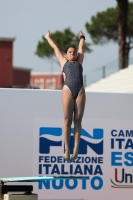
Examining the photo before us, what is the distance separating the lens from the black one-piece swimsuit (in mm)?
10359

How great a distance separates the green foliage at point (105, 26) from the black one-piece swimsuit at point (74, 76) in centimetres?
4036

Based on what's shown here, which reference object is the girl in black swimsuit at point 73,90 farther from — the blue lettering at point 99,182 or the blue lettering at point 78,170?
Result: the blue lettering at point 99,182

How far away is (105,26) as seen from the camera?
52.1 metres

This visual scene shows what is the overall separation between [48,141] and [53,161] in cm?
40

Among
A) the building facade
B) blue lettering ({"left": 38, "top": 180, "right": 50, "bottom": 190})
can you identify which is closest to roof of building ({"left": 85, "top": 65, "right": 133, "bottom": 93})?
blue lettering ({"left": 38, "top": 180, "right": 50, "bottom": 190})

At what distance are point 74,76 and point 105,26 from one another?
4199cm

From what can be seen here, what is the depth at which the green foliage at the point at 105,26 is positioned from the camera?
169 feet

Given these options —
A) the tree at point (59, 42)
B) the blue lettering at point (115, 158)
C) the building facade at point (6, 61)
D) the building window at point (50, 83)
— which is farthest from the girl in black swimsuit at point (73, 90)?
the building window at point (50, 83)

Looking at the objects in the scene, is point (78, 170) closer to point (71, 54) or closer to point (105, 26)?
point (71, 54)

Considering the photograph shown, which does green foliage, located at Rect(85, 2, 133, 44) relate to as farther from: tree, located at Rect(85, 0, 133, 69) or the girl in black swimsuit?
the girl in black swimsuit

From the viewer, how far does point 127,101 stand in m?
14.6

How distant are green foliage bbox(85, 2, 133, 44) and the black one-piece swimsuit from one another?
4036 centimetres

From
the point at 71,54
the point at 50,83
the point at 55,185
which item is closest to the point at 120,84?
the point at 55,185

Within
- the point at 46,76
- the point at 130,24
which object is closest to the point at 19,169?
the point at 130,24
